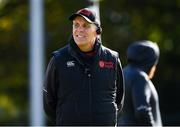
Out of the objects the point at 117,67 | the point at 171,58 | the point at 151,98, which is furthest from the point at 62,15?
the point at 117,67

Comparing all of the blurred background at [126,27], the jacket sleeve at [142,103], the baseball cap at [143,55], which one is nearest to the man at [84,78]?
the jacket sleeve at [142,103]

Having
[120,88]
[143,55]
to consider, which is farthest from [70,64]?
[143,55]

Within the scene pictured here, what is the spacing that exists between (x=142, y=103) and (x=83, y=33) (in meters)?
1.71

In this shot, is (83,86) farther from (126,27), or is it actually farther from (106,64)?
(126,27)

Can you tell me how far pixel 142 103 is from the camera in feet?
24.3

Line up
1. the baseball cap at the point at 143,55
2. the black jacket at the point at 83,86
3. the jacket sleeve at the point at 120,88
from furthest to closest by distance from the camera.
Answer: the baseball cap at the point at 143,55 → the jacket sleeve at the point at 120,88 → the black jacket at the point at 83,86

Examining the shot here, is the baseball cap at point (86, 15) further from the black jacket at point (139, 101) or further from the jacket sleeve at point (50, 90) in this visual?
the black jacket at point (139, 101)

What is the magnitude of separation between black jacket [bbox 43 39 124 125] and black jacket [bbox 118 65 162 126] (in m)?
1.47

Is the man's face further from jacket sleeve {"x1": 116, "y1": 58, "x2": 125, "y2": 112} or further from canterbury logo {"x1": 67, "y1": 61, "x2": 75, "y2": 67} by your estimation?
jacket sleeve {"x1": 116, "y1": 58, "x2": 125, "y2": 112}

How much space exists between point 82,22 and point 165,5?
33.4 feet

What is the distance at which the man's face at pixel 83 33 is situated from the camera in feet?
19.3

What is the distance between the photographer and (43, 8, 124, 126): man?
5.84 metres

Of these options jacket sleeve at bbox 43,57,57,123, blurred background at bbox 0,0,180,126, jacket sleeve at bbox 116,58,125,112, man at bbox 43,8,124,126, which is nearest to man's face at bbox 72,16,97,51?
man at bbox 43,8,124,126

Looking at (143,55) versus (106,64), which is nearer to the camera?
(106,64)
